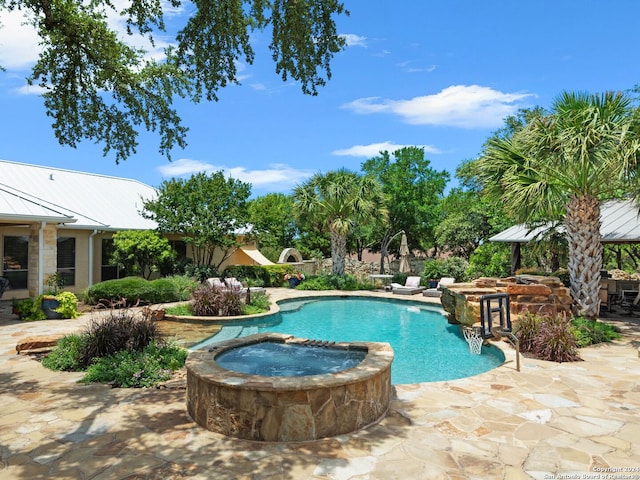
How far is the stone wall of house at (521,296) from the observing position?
12.0 m

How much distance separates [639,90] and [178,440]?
30011 millimetres

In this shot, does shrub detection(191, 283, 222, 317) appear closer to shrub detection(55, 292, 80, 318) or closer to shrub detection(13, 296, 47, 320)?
shrub detection(55, 292, 80, 318)

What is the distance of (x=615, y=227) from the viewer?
1590 cm

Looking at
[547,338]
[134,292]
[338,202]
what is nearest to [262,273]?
[338,202]

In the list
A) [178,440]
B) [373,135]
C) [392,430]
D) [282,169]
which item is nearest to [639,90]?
[373,135]

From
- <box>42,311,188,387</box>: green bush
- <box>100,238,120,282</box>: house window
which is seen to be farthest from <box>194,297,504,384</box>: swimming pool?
<box>100,238,120,282</box>: house window

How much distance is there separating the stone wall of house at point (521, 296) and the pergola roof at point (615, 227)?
3839mm

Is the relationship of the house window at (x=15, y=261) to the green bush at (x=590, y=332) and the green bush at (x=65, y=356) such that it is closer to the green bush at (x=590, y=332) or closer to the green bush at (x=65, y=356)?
the green bush at (x=65, y=356)

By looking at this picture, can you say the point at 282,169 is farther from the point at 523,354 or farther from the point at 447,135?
the point at 523,354

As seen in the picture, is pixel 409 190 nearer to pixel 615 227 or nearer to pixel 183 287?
pixel 615 227

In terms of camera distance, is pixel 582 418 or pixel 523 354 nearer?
pixel 582 418

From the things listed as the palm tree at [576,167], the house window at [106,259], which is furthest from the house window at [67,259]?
the palm tree at [576,167]

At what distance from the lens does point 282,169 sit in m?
76.4

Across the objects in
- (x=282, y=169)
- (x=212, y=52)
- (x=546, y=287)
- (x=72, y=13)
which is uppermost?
(x=282, y=169)
